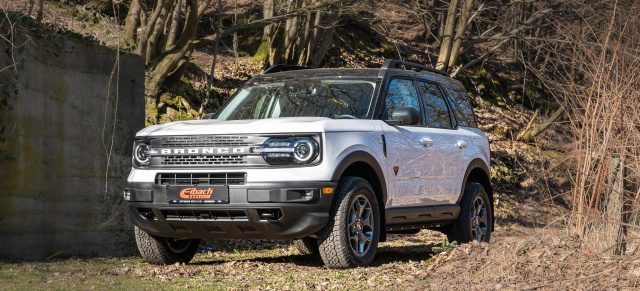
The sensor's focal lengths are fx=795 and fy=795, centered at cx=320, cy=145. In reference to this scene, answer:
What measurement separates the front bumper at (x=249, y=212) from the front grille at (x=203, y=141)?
40 cm

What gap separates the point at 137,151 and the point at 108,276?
1.25 metres

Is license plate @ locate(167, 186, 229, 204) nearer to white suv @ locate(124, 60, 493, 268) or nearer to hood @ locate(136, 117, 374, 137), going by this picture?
white suv @ locate(124, 60, 493, 268)

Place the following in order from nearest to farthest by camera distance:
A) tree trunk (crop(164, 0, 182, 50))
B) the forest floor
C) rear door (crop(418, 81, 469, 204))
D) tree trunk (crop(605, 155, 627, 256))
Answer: the forest floor → tree trunk (crop(605, 155, 627, 256)) → rear door (crop(418, 81, 469, 204)) → tree trunk (crop(164, 0, 182, 50))

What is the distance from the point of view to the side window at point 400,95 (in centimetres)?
827

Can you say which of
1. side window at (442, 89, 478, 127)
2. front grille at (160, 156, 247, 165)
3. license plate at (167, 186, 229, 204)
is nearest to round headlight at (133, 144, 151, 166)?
front grille at (160, 156, 247, 165)

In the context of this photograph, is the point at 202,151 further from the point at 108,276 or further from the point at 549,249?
the point at 549,249

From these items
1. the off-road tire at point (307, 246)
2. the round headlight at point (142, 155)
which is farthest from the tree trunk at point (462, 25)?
the round headlight at point (142, 155)

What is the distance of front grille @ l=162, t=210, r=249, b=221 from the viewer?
692 centimetres

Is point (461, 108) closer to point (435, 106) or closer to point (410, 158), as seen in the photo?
point (435, 106)

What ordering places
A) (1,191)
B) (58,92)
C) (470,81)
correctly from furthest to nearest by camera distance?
(470,81)
(58,92)
(1,191)

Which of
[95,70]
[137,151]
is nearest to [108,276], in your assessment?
[137,151]

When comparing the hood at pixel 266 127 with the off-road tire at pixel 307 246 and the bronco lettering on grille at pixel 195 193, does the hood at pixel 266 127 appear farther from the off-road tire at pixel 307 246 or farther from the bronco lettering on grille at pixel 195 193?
the off-road tire at pixel 307 246

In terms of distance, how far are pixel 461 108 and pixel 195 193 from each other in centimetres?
428

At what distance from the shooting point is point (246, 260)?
8516mm
